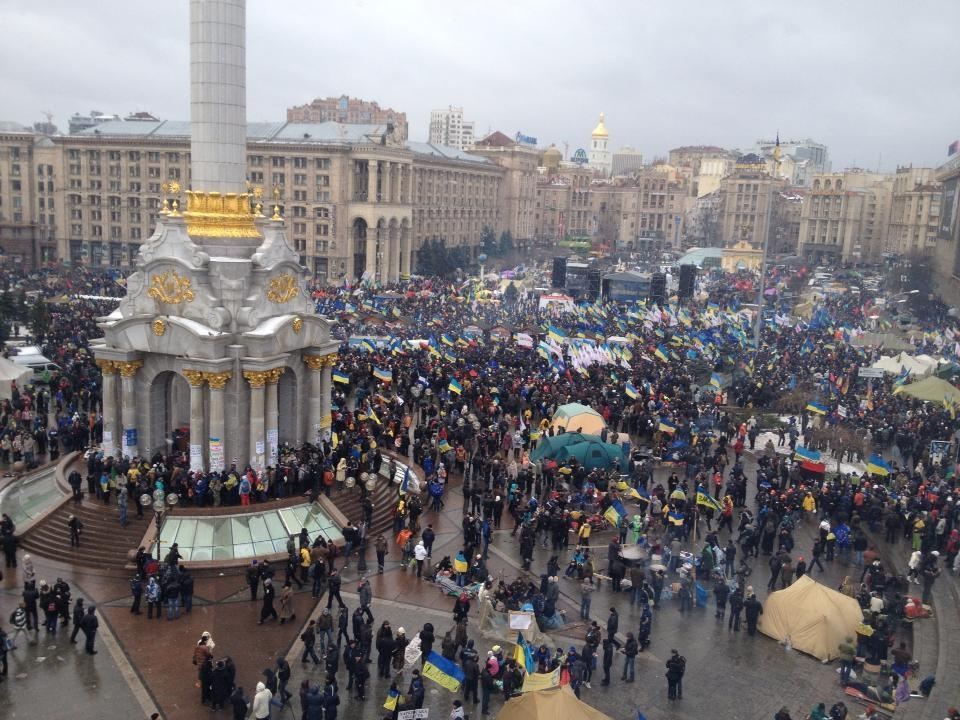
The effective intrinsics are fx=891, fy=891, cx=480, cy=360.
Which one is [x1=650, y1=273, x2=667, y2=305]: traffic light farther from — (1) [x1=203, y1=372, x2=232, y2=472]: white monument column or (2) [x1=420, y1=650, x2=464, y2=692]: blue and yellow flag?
(2) [x1=420, y1=650, x2=464, y2=692]: blue and yellow flag

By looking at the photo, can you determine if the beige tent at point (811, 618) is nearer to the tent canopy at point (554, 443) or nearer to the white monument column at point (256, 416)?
the tent canopy at point (554, 443)

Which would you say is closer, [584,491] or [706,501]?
[706,501]

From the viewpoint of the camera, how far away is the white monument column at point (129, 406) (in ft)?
81.7

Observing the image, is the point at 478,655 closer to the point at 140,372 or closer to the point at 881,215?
the point at 140,372

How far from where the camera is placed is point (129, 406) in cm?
2527

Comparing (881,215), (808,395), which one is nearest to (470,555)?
(808,395)

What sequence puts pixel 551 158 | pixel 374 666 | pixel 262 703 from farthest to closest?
pixel 551 158, pixel 374 666, pixel 262 703

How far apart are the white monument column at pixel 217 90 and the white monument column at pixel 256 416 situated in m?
5.62

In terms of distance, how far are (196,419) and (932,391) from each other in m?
29.2

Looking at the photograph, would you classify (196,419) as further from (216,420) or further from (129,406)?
(129,406)

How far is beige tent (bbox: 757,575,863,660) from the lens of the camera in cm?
1894

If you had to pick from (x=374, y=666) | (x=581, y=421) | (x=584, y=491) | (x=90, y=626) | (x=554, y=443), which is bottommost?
(x=374, y=666)

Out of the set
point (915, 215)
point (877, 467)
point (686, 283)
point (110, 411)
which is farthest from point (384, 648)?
point (915, 215)

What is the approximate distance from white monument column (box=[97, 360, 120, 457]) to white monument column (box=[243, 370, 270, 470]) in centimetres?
416
